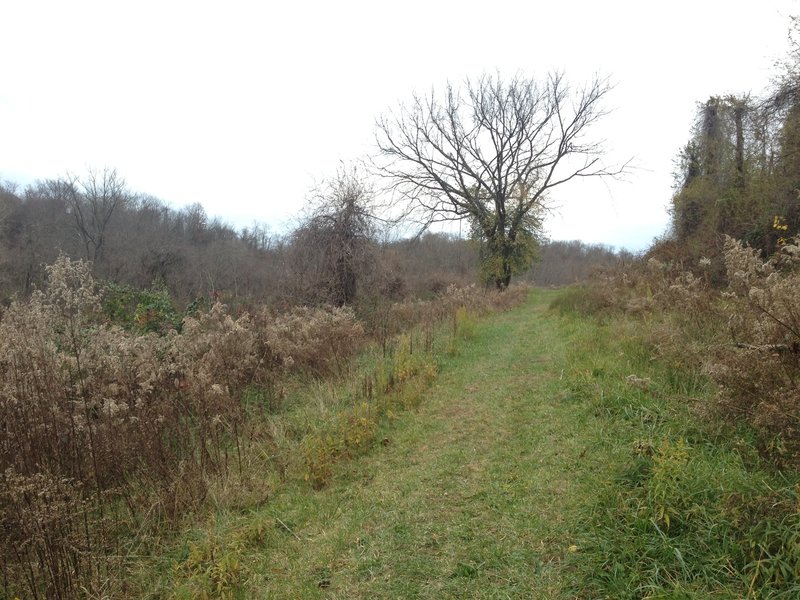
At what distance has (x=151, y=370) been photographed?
535cm

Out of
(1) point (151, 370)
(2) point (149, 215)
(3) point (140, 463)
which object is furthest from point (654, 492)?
(2) point (149, 215)

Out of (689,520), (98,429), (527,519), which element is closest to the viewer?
(689,520)

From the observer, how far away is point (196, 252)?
1821 inches

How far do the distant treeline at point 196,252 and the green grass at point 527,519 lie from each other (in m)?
9.11

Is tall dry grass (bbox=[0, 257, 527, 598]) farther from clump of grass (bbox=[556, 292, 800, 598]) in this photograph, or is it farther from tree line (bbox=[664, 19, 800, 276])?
tree line (bbox=[664, 19, 800, 276])

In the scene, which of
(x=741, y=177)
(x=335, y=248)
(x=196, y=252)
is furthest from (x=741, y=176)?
(x=196, y=252)

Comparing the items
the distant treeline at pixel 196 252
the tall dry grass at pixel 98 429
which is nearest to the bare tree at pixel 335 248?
the distant treeline at pixel 196 252

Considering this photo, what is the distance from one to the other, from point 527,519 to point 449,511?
60cm

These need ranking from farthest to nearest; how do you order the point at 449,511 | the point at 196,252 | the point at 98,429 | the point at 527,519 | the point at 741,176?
1. the point at 196,252
2. the point at 741,176
3. the point at 98,429
4. the point at 449,511
5. the point at 527,519

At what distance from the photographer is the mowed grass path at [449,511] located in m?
2.77

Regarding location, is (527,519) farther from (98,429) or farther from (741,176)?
(741,176)

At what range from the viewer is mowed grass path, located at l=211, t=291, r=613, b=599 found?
2.77 meters

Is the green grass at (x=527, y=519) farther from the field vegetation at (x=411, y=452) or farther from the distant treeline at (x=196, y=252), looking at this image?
the distant treeline at (x=196, y=252)

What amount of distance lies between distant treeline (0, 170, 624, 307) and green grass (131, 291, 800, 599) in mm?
9109
